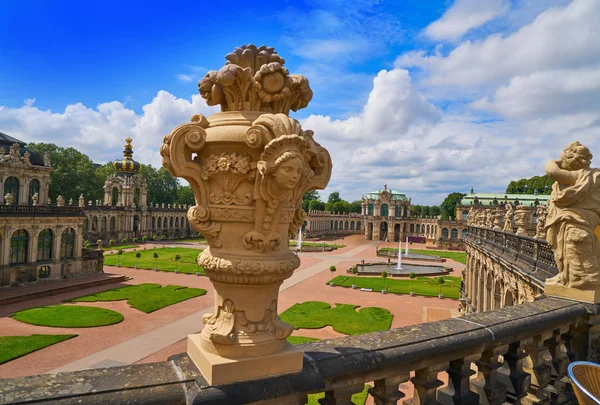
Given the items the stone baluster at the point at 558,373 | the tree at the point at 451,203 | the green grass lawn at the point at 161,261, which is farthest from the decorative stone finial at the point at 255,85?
the tree at the point at 451,203

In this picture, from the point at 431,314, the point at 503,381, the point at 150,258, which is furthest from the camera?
the point at 150,258

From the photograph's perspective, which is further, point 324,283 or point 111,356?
point 324,283

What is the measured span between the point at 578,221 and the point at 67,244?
38.3 metres

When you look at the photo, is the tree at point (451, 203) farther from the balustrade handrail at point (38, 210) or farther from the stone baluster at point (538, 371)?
the stone baluster at point (538, 371)

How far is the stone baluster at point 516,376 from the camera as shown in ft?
14.4

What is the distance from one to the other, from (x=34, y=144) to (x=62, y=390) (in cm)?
7769

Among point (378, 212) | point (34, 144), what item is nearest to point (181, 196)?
point (34, 144)

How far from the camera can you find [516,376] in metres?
4.41

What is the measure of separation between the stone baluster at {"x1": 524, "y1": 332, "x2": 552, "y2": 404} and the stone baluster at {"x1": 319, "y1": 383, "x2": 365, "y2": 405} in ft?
9.05

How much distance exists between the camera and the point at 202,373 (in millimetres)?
2914

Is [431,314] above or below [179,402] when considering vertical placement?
below

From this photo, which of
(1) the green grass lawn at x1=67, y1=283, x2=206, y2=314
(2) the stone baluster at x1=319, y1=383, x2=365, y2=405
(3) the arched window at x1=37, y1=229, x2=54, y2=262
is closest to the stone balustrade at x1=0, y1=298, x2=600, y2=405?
(2) the stone baluster at x1=319, y1=383, x2=365, y2=405

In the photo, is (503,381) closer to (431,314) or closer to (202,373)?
(202,373)

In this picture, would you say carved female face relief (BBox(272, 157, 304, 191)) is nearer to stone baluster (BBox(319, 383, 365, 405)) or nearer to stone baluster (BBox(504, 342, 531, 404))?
stone baluster (BBox(319, 383, 365, 405))
